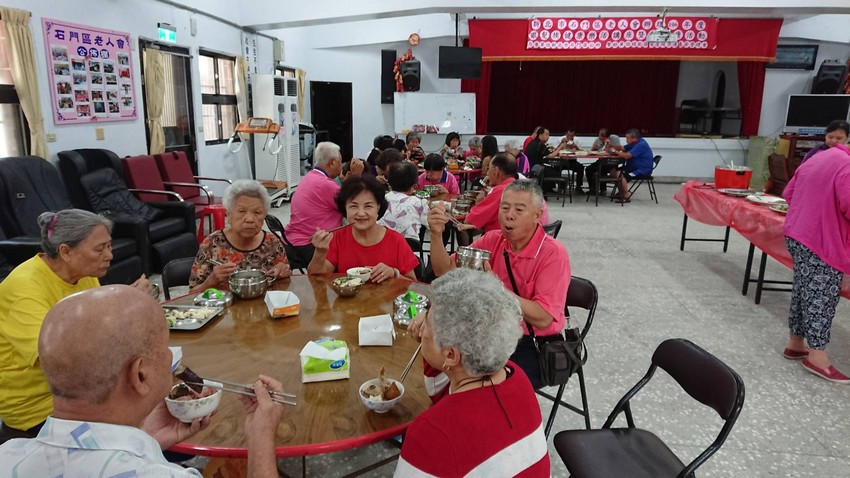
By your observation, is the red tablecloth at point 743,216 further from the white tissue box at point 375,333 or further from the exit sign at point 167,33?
the exit sign at point 167,33

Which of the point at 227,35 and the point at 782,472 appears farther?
the point at 227,35

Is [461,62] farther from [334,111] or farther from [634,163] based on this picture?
[634,163]

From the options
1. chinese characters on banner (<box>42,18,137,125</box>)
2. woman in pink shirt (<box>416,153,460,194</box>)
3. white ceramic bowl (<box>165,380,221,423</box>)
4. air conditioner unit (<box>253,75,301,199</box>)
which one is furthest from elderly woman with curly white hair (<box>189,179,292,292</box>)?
air conditioner unit (<box>253,75,301,199</box>)

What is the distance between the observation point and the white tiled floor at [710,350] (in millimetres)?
2457

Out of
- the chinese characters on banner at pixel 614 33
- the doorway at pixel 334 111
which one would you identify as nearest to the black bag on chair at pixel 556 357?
the chinese characters on banner at pixel 614 33

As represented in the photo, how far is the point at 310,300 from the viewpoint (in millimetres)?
2305

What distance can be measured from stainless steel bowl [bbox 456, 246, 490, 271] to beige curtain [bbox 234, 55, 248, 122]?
670 cm

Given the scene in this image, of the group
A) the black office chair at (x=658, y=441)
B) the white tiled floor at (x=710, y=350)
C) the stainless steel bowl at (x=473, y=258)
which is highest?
the stainless steel bowl at (x=473, y=258)

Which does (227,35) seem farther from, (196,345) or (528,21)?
(196,345)

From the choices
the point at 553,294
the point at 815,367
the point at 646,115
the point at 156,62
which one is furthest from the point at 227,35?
the point at 646,115

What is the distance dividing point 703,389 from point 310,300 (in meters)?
1.53

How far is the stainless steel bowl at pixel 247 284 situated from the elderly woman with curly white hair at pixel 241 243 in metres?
0.24

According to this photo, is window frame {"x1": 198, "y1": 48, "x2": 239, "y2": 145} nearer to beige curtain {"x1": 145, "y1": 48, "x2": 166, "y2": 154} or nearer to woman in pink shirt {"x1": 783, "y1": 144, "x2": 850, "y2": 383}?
beige curtain {"x1": 145, "y1": 48, "x2": 166, "y2": 154}

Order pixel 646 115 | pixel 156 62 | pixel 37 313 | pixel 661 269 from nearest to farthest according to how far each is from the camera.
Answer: pixel 37 313, pixel 661 269, pixel 156 62, pixel 646 115
